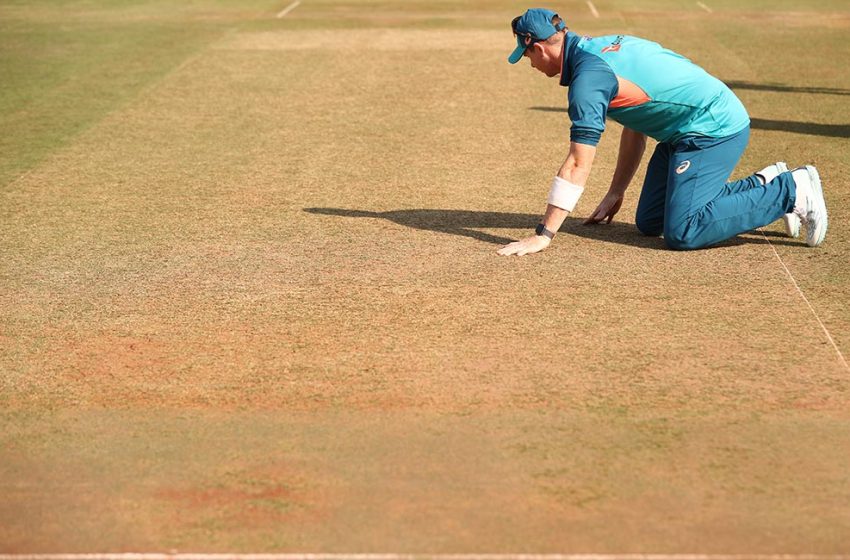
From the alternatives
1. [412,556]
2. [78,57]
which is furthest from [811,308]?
[78,57]

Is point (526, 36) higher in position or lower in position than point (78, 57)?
higher

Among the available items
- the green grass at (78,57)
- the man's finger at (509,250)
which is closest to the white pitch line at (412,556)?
the man's finger at (509,250)

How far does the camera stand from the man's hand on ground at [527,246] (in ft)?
20.5

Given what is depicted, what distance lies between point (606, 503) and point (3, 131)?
7302mm

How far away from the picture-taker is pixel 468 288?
586cm

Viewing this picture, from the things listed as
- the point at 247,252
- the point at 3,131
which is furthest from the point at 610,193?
the point at 3,131

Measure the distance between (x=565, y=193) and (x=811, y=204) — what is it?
1.38m

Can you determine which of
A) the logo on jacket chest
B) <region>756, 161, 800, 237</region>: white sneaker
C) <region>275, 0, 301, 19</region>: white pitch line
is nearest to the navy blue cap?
the logo on jacket chest

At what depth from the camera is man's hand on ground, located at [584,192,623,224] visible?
6.88m

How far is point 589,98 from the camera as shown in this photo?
19.4 ft

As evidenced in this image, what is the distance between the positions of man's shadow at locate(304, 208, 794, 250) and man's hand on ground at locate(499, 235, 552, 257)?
269mm

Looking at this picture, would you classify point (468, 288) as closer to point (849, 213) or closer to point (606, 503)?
point (606, 503)

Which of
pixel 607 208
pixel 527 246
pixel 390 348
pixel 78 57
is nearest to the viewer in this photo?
pixel 390 348

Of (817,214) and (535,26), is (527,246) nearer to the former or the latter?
(535,26)
